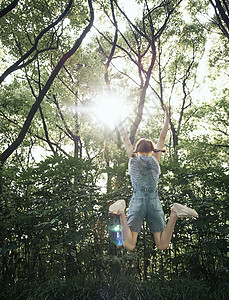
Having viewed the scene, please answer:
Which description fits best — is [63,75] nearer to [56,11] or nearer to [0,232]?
[56,11]

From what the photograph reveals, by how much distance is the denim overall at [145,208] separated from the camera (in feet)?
10.2

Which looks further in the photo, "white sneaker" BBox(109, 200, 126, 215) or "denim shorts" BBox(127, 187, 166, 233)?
"denim shorts" BBox(127, 187, 166, 233)

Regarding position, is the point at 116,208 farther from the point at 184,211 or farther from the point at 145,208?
the point at 184,211

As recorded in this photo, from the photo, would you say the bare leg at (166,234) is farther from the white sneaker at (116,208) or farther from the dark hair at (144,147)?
the dark hair at (144,147)

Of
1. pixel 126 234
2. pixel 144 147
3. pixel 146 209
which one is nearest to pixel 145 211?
pixel 146 209

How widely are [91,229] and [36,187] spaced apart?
1.28m

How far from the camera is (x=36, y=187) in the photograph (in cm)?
429

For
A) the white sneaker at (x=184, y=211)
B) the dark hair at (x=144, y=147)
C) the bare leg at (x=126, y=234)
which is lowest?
the bare leg at (x=126, y=234)

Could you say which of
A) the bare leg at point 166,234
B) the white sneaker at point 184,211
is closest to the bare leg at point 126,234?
the bare leg at point 166,234

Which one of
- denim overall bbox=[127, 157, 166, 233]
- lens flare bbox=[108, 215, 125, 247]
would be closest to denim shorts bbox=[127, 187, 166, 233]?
denim overall bbox=[127, 157, 166, 233]

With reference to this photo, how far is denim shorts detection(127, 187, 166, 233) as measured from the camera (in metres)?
3.12

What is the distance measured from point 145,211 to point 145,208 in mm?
42

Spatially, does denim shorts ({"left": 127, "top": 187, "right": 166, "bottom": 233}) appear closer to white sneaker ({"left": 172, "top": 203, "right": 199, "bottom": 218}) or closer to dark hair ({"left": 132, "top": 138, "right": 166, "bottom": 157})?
white sneaker ({"left": 172, "top": 203, "right": 199, "bottom": 218})

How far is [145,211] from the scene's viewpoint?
10.4 ft
